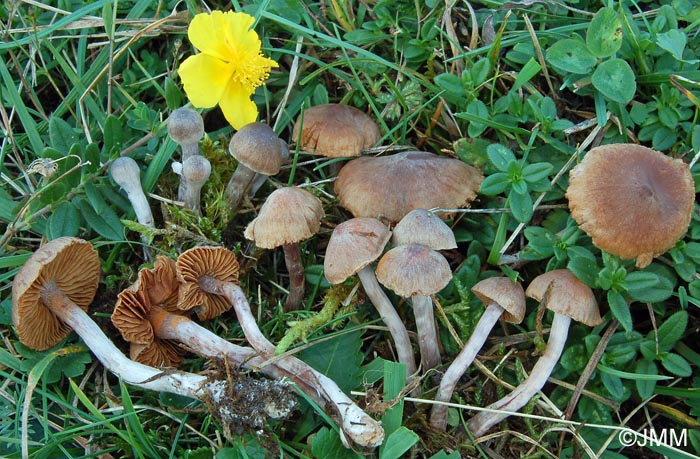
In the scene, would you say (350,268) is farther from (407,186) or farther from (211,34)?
(211,34)

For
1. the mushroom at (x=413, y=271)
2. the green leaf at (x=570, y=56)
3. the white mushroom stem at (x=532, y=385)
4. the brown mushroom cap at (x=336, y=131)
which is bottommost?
the white mushroom stem at (x=532, y=385)

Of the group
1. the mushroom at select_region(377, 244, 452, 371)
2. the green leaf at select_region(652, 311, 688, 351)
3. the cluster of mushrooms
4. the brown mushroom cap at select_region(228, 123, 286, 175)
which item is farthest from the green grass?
the mushroom at select_region(377, 244, 452, 371)

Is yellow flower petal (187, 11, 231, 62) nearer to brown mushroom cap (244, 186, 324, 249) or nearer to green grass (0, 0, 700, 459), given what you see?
green grass (0, 0, 700, 459)

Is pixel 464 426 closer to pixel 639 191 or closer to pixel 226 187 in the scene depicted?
pixel 639 191

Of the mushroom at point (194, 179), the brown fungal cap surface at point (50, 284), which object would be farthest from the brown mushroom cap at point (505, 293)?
the brown fungal cap surface at point (50, 284)

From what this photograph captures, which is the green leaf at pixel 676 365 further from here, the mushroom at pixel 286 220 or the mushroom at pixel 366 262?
the mushroom at pixel 286 220

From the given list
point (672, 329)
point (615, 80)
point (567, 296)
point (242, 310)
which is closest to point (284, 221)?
point (242, 310)
